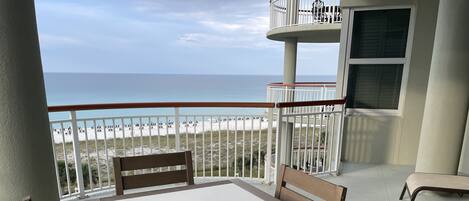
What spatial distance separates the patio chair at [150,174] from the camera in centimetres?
145

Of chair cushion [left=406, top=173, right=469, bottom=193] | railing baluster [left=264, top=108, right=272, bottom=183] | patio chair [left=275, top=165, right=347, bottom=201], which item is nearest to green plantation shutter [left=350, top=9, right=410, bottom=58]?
chair cushion [left=406, top=173, right=469, bottom=193]

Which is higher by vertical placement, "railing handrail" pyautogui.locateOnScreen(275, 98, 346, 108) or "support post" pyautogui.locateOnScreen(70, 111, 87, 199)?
"railing handrail" pyautogui.locateOnScreen(275, 98, 346, 108)

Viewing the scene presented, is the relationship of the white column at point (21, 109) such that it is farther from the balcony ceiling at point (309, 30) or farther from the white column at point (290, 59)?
the white column at point (290, 59)

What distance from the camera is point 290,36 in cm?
873

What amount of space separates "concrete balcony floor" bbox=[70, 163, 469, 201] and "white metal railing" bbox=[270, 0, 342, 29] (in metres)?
4.65

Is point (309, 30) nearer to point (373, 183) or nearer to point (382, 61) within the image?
point (382, 61)

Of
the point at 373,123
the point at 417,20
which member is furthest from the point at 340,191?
the point at 417,20

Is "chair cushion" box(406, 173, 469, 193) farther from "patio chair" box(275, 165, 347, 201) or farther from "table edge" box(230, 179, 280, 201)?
"table edge" box(230, 179, 280, 201)

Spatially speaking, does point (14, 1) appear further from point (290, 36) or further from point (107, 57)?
point (107, 57)

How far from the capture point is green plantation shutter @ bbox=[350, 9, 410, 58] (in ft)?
11.4

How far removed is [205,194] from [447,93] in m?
2.59

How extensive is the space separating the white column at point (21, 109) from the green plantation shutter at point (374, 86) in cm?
362

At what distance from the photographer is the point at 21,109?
1331 millimetres

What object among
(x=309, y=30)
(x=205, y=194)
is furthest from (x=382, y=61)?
(x=309, y=30)
